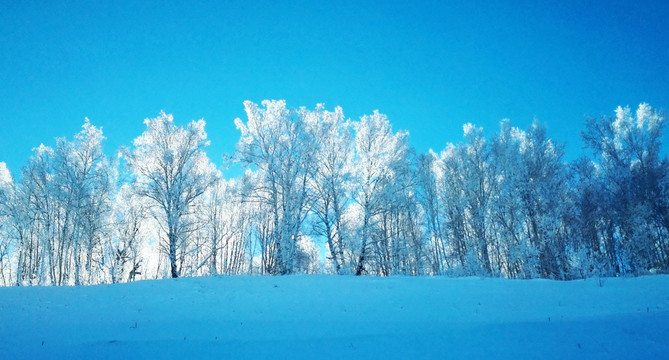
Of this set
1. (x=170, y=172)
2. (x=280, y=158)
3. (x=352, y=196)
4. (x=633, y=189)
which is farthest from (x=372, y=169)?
(x=633, y=189)

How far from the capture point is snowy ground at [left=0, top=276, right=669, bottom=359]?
5.05m

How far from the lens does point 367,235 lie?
16.6m

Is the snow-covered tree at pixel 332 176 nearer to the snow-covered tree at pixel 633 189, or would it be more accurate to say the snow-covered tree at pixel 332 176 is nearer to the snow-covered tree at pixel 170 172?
the snow-covered tree at pixel 170 172

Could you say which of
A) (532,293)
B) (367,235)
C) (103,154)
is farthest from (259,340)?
(103,154)

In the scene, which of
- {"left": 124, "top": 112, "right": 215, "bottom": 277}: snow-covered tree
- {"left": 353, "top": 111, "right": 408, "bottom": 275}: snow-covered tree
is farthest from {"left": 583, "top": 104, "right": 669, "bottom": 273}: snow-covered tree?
{"left": 124, "top": 112, "right": 215, "bottom": 277}: snow-covered tree

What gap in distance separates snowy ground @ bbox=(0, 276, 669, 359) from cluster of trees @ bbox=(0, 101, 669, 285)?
554 centimetres

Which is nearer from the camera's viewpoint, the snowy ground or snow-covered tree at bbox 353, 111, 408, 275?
the snowy ground

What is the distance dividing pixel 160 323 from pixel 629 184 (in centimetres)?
2438

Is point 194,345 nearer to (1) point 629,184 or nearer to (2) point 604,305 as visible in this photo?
(2) point 604,305

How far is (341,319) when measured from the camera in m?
7.23

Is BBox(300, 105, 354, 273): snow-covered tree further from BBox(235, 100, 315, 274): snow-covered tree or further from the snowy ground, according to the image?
the snowy ground

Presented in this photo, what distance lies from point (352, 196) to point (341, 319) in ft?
34.0

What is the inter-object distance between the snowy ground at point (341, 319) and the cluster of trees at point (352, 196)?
218 inches

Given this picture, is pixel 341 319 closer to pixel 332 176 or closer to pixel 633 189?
pixel 332 176
